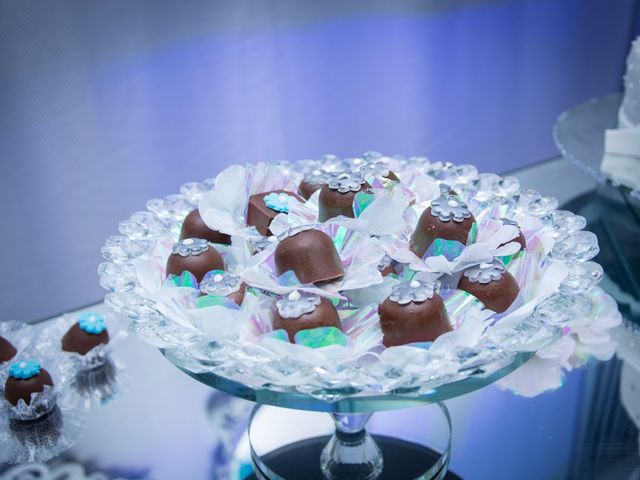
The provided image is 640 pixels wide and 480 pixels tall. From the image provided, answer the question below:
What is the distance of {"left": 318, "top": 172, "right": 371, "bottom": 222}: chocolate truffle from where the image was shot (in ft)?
2.42

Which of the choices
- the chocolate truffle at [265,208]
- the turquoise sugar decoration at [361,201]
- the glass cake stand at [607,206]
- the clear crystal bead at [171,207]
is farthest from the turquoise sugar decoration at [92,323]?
the glass cake stand at [607,206]

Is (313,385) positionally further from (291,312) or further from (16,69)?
(16,69)

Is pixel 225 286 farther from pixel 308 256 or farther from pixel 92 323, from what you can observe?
pixel 92 323

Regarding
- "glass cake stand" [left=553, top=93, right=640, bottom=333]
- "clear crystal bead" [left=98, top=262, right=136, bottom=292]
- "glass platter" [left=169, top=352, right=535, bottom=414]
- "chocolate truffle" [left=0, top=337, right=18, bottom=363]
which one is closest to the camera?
"glass platter" [left=169, top=352, right=535, bottom=414]

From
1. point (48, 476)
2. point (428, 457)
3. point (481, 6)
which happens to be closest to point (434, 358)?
point (428, 457)

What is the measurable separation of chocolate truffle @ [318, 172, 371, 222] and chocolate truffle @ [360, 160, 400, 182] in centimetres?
7

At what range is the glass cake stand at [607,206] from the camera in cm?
101

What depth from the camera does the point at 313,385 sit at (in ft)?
1.81

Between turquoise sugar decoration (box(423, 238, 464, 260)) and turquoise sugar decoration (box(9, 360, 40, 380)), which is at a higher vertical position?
turquoise sugar decoration (box(423, 238, 464, 260))

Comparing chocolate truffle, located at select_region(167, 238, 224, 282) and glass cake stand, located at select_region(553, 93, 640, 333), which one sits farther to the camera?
glass cake stand, located at select_region(553, 93, 640, 333)

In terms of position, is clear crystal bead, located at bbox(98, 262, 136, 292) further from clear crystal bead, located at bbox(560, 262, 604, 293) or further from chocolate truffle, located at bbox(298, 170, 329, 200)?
clear crystal bead, located at bbox(560, 262, 604, 293)

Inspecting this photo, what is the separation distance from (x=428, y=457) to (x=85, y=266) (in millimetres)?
666

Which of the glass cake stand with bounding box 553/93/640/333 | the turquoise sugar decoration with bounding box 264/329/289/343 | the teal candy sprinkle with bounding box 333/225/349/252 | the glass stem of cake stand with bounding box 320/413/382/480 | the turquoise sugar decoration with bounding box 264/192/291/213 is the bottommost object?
the glass stem of cake stand with bounding box 320/413/382/480

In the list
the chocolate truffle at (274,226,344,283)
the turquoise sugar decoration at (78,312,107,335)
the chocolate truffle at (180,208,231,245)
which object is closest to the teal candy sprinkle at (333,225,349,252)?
the chocolate truffle at (274,226,344,283)
